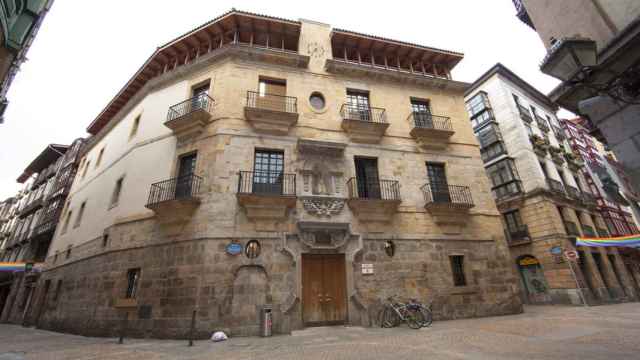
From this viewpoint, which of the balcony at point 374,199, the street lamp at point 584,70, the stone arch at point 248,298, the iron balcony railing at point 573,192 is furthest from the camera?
the iron balcony railing at point 573,192

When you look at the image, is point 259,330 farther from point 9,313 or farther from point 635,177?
point 9,313

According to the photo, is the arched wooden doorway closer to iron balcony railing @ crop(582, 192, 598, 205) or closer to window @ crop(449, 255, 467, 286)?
iron balcony railing @ crop(582, 192, 598, 205)

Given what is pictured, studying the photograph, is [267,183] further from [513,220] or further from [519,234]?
[513,220]

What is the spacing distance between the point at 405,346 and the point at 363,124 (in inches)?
360

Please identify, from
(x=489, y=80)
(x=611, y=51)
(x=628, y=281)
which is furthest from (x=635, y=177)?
(x=628, y=281)

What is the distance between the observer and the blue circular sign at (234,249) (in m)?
9.57

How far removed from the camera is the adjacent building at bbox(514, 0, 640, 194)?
3902 mm

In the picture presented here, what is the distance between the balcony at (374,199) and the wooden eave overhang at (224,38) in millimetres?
8268

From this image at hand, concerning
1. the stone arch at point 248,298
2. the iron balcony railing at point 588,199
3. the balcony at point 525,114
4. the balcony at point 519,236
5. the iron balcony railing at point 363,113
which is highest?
the balcony at point 525,114

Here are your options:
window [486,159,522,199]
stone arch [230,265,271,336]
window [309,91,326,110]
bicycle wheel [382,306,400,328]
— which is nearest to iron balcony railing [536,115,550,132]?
window [486,159,522,199]

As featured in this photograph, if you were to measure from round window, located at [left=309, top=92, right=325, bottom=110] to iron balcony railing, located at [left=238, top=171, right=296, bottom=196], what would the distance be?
4107 mm

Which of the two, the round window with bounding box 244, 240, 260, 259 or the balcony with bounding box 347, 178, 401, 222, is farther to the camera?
the balcony with bounding box 347, 178, 401, 222

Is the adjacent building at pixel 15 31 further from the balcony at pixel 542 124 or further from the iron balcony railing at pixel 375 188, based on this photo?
the balcony at pixel 542 124

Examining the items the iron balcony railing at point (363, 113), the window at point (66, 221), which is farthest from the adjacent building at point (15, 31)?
the window at point (66, 221)
